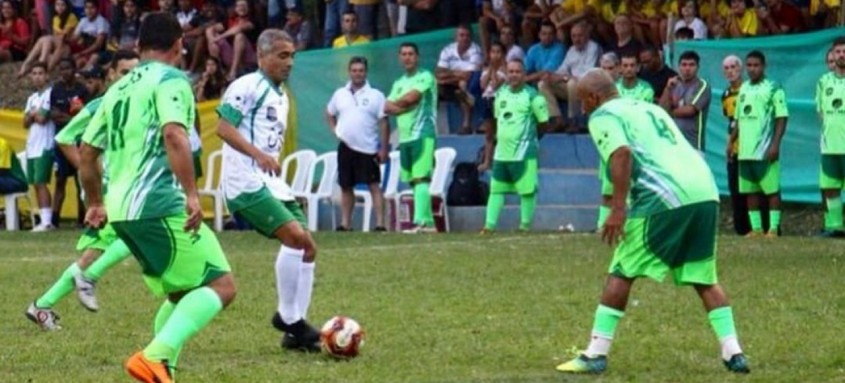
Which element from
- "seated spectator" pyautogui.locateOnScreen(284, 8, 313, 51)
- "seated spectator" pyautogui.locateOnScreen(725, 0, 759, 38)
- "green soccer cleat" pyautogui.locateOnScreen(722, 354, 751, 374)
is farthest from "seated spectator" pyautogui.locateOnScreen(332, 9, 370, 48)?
"green soccer cleat" pyautogui.locateOnScreen(722, 354, 751, 374)

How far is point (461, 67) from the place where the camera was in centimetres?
2706

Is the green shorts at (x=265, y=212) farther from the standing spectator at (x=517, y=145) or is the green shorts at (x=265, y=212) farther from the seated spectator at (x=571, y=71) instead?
the seated spectator at (x=571, y=71)

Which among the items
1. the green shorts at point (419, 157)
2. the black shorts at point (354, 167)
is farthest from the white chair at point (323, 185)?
the green shorts at point (419, 157)

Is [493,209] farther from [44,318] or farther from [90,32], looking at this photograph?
[44,318]

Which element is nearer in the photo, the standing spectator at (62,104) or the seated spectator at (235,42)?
Result: the standing spectator at (62,104)

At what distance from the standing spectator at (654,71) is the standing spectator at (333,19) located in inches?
240

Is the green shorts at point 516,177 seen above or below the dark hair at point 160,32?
below

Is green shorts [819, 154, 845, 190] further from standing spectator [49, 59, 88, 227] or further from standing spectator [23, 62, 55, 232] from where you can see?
standing spectator [23, 62, 55, 232]

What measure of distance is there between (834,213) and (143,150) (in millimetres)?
13972

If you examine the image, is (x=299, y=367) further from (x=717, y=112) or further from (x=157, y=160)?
(x=717, y=112)

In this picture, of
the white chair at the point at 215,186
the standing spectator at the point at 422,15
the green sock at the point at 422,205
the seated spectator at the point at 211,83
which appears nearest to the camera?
the green sock at the point at 422,205

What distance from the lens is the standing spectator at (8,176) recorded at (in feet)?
90.2

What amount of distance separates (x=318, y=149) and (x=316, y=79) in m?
0.95

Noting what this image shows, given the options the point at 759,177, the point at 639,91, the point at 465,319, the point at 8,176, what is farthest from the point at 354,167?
the point at 465,319
